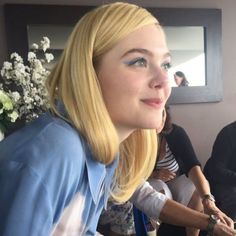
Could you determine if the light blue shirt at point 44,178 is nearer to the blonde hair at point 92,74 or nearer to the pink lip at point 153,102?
the blonde hair at point 92,74

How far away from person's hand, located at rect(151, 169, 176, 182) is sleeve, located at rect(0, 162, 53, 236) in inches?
48.1

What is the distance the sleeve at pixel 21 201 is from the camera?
41 centimetres

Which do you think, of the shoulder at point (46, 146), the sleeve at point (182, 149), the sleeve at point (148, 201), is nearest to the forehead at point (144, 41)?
the shoulder at point (46, 146)

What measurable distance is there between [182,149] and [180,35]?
700mm

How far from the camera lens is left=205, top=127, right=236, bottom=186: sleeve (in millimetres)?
1618

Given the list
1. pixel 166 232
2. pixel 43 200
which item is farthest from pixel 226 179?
Answer: pixel 43 200

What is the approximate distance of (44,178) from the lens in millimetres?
415

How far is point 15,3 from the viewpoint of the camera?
5.65 feet

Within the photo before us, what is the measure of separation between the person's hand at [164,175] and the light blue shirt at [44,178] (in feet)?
3.67

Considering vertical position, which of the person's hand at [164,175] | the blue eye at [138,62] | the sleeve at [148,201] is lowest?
the person's hand at [164,175]

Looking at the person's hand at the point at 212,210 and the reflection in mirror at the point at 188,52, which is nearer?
the person's hand at the point at 212,210

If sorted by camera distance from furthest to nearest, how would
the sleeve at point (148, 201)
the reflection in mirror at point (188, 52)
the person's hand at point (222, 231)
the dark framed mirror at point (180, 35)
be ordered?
the reflection in mirror at point (188, 52) < the dark framed mirror at point (180, 35) < the sleeve at point (148, 201) < the person's hand at point (222, 231)

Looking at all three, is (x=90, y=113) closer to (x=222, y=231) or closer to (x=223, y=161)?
(x=222, y=231)

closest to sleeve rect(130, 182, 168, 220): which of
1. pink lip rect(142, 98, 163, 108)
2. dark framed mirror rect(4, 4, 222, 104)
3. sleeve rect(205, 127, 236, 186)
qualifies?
pink lip rect(142, 98, 163, 108)
